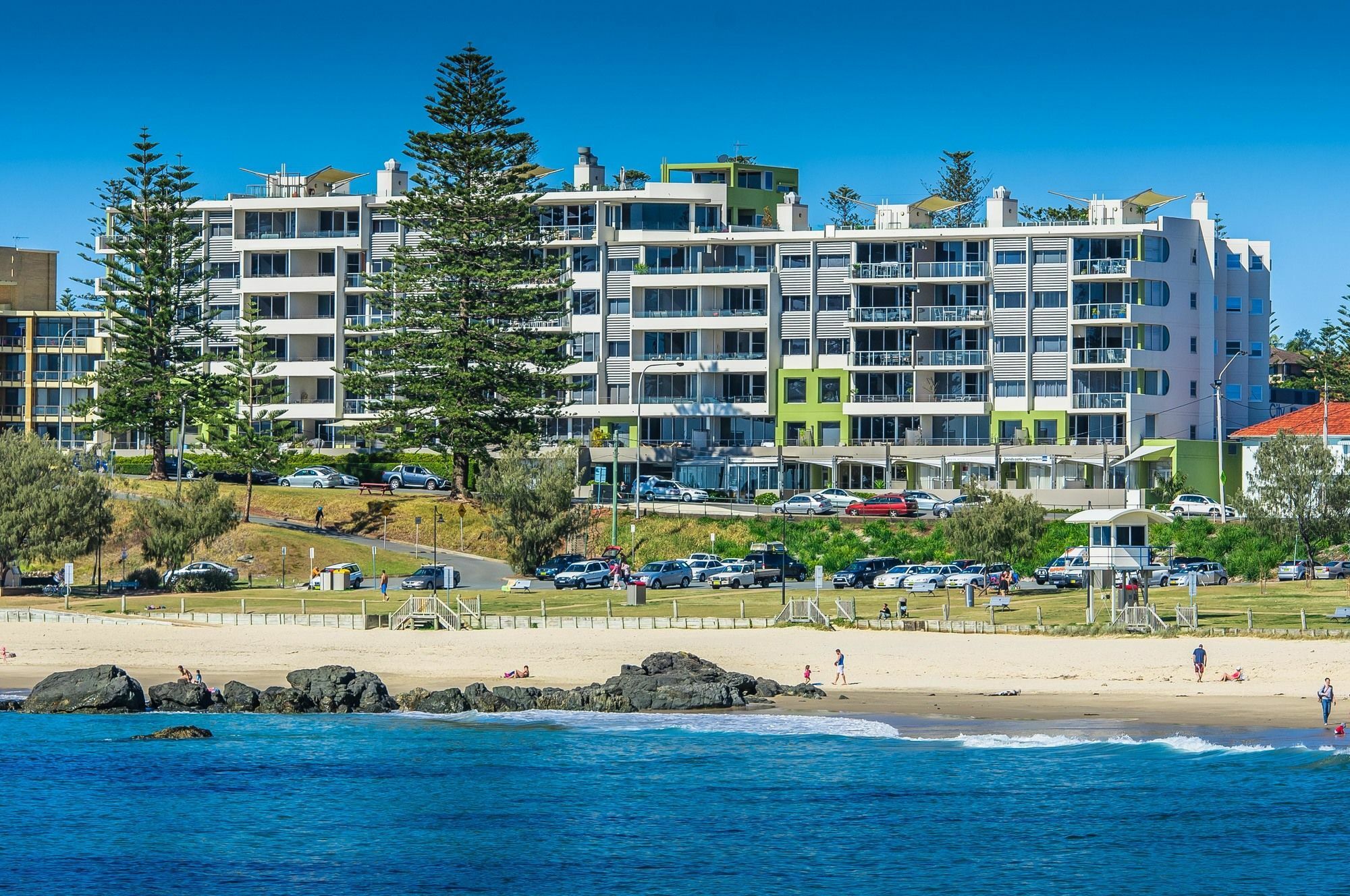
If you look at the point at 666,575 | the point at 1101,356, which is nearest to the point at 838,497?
the point at 666,575

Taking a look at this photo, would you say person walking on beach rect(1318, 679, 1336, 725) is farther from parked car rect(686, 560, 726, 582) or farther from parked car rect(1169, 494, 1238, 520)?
parked car rect(1169, 494, 1238, 520)

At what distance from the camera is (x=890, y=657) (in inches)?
2266

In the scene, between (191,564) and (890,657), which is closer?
(890,657)

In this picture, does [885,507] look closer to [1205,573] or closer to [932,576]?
[932,576]

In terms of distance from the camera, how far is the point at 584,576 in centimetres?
7850

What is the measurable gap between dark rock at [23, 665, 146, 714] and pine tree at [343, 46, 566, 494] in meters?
39.1

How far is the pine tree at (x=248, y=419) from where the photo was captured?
312 feet

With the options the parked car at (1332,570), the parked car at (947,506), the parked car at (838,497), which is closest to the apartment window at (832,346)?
the parked car at (838,497)

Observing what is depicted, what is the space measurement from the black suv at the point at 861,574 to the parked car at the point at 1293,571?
633 inches

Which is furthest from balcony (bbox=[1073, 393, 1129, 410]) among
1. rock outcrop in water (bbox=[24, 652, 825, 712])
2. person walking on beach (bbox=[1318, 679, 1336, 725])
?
person walking on beach (bbox=[1318, 679, 1336, 725])

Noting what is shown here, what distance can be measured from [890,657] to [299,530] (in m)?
44.5

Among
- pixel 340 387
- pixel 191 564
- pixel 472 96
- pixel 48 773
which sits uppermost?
pixel 472 96

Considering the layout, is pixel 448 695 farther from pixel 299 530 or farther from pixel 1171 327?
pixel 1171 327

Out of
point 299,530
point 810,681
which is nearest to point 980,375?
point 299,530
